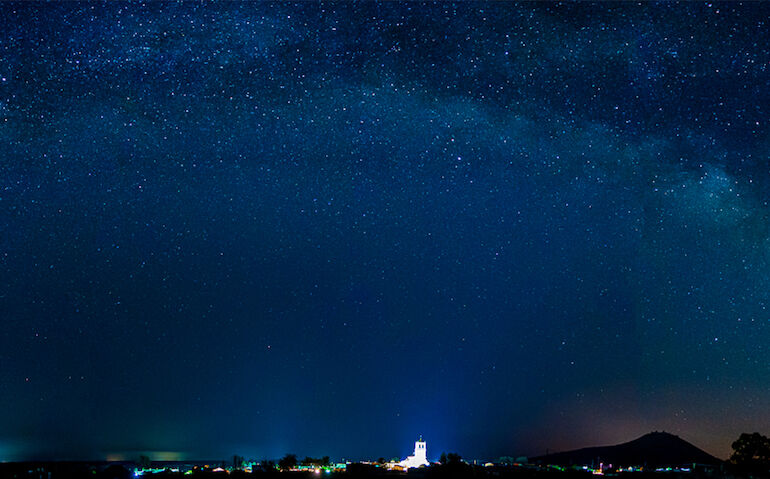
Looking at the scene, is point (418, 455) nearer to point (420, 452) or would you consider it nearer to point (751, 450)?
point (420, 452)

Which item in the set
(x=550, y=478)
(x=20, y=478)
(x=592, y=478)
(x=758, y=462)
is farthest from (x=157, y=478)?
(x=758, y=462)

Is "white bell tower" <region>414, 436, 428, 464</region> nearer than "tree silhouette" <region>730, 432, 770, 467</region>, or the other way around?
"tree silhouette" <region>730, 432, 770, 467</region>

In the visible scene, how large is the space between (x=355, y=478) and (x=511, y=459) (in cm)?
10921

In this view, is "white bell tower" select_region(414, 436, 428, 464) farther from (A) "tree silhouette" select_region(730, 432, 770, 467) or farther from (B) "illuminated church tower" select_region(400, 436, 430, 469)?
(A) "tree silhouette" select_region(730, 432, 770, 467)

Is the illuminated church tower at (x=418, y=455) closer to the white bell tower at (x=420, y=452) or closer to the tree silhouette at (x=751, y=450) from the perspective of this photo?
the white bell tower at (x=420, y=452)

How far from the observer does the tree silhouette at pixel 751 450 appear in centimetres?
7156

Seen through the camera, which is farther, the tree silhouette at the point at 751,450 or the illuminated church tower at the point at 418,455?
the illuminated church tower at the point at 418,455

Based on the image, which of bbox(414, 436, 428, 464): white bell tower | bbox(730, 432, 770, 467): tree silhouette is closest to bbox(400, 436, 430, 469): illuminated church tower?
bbox(414, 436, 428, 464): white bell tower

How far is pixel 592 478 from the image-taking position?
79375mm

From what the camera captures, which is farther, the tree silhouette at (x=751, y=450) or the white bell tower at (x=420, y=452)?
the white bell tower at (x=420, y=452)

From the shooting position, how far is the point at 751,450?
238 feet

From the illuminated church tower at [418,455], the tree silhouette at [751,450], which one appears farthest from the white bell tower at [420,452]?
the tree silhouette at [751,450]

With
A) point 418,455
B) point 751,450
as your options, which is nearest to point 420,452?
point 418,455

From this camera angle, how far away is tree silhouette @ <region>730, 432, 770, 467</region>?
7156 centimetres
